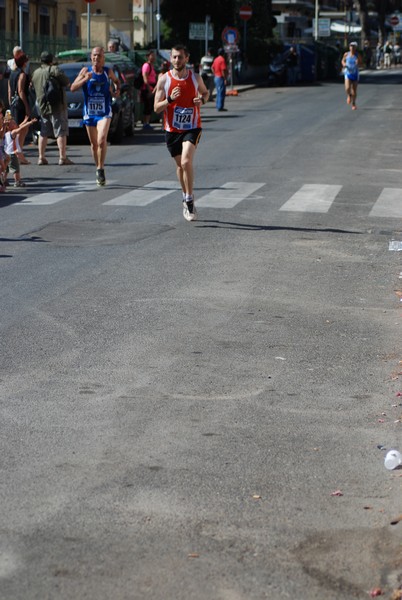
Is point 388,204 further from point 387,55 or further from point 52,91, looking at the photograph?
point 387,55

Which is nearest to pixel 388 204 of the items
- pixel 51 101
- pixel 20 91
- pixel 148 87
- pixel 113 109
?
pixel 51 101

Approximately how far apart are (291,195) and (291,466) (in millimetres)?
11268

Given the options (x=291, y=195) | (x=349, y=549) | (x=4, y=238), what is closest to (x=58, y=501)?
(x=349, y=549)

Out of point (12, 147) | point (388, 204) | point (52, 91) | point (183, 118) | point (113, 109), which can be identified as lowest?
point (388, 204)

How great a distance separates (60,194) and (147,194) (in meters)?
1.18

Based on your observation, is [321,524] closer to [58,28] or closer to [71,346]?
[71,346]

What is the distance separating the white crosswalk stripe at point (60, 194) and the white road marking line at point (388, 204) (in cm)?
404

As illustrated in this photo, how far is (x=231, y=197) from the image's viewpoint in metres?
16.5

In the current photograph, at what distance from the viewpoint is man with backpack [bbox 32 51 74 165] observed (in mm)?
20750

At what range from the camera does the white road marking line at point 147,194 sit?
52.3ft

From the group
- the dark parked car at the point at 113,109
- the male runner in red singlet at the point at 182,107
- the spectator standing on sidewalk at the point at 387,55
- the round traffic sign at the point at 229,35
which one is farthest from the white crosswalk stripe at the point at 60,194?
the spectator standing on sidewalk at the point at 387,55

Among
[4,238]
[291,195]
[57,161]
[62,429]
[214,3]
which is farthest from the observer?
[214,3]

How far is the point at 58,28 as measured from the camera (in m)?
53.6

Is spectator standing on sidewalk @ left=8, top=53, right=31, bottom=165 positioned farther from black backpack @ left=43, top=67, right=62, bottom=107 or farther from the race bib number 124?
the race bib number 124
